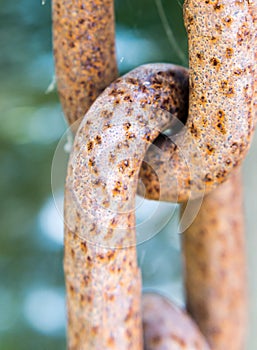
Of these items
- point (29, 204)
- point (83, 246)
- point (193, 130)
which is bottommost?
point (29, 204)

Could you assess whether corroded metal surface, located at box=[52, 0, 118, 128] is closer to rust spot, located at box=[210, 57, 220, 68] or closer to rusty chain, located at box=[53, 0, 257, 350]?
rusty chain, located at box=[53, 0, 257, 350]

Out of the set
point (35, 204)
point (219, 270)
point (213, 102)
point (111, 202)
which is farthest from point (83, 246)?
point (35, 204)

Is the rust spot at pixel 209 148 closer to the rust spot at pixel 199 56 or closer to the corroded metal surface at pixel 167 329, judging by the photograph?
the rust spot at pixel 199 56

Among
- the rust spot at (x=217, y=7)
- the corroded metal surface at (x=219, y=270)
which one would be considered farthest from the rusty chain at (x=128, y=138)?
the corroded metal surface at (x=219, y=270)

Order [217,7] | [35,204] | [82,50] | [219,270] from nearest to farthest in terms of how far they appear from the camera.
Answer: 1. [217,7]
2. [82,50]
3. [219,270]
4. [35,204]

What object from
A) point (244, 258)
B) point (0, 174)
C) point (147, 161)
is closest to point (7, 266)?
point (0, 174)

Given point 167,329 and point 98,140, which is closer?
point 98,140

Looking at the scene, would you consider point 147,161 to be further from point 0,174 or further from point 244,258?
point 0,174

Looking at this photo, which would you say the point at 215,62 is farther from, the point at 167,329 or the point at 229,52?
the point at 167,329

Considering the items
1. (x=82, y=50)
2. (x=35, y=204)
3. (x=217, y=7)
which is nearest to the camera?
(x=217, y=7)
